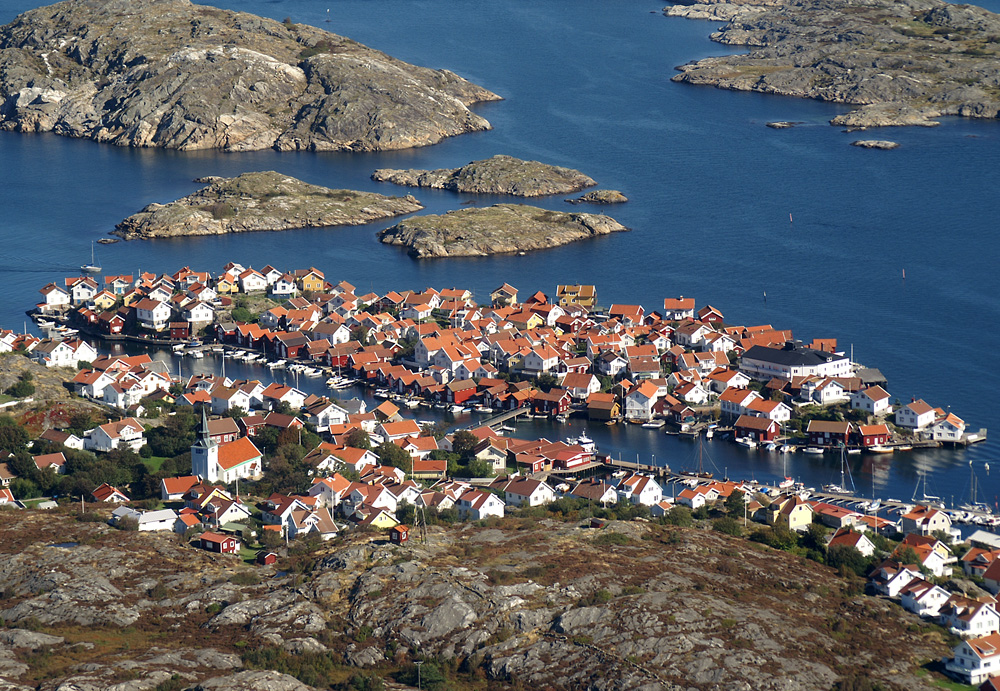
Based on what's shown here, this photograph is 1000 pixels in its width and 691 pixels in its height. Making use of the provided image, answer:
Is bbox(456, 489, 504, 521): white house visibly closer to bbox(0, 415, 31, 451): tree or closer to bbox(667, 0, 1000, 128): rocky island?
bbox(0, 415, 31, 451): tree

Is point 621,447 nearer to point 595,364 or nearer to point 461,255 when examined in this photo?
point 595,364

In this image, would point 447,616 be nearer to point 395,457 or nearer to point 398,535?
point 398,535

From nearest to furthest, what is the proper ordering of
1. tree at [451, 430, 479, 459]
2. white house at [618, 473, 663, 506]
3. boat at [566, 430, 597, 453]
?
white house at [618, 473, 663, 506], tree at [451, 430, 479, 459], boat at [566, 430, 597, 453]

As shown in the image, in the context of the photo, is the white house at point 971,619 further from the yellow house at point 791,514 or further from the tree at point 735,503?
the tree at point 735,503

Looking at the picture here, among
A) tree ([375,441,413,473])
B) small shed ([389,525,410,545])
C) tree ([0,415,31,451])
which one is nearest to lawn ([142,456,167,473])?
tree ([0,415,31,451])

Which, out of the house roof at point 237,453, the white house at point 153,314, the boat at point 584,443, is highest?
the house roof at point 237,453

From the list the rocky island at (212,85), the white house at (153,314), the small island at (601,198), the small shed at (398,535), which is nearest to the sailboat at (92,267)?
the white house at (153,314)
